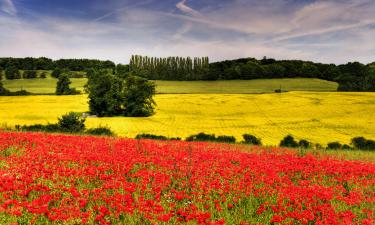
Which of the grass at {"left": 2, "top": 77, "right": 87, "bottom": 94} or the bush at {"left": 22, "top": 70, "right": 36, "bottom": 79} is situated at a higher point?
the bush at {"left": 22, "top": 70, "right": 36, "bottom": 79}

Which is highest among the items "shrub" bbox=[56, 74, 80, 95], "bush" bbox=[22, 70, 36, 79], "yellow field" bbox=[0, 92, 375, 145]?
"bush" bbox=[22, 70, 36, 79]

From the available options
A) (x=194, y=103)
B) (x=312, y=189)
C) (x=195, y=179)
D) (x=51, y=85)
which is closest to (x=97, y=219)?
(x=195, y=179)

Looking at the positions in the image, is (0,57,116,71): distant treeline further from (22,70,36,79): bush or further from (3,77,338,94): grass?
(3,77,338,94): grass

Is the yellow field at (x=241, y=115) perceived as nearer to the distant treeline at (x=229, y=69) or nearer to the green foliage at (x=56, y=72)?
the distant treeline at (x=229, y=69)

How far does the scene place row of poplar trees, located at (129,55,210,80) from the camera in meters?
156

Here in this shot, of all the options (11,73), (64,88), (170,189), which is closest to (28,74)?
(11,73)

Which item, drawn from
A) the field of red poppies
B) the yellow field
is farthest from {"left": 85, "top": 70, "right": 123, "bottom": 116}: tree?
the field of red poppies

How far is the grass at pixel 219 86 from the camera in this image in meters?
119

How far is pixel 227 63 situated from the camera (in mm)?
161750

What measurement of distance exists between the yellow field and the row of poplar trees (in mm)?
50835

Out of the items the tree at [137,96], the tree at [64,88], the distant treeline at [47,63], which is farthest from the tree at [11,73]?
the tree at [137,96]

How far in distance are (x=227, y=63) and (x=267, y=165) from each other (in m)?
155

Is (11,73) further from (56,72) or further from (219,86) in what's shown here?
(219,86)

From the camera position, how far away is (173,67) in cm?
17425
